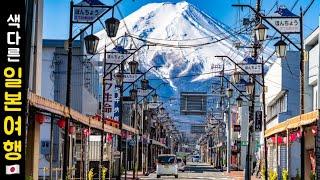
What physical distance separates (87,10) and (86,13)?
0.14 metres

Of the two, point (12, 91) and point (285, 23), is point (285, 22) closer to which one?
point (285, 23)

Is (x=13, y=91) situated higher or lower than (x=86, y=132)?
higher

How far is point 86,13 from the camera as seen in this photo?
24234 mm

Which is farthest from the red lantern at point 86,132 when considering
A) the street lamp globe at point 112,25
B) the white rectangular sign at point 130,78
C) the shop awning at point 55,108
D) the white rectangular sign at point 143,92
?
the white rectangular sign at point 143,92

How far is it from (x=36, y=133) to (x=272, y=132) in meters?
14.2

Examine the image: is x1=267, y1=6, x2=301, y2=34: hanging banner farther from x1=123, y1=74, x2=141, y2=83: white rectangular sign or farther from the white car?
the white car

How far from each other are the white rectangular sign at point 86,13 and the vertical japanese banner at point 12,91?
11585 millimetres

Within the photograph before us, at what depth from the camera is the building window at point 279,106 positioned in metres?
55.0

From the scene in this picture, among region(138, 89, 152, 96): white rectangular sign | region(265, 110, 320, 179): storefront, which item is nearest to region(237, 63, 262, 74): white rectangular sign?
region(265, 110, 320, 179): storefront

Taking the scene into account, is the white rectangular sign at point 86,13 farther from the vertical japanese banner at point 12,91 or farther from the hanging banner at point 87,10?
the vertical japanese banner at point 12,91

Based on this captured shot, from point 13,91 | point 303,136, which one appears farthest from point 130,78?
point 13,91

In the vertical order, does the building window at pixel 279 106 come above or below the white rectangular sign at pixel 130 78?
below

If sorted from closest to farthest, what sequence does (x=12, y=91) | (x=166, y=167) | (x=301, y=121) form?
(x=12, y=91), (x=301, y=121), (x=166, y=167)

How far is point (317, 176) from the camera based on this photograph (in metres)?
22.2
